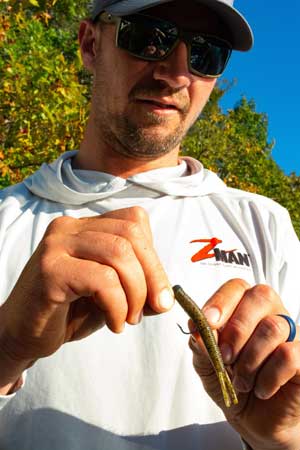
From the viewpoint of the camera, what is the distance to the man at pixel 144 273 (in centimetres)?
177

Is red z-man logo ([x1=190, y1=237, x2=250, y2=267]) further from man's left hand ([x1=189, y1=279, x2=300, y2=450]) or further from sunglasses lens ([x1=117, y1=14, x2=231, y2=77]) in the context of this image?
sunglasses lens ([x1=117, y1=14, x2=231, y2=77])

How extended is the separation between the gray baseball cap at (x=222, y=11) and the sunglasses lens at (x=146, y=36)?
9 cm

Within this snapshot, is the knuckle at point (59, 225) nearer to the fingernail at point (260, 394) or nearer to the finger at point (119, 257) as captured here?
the finger at point (119, 257)

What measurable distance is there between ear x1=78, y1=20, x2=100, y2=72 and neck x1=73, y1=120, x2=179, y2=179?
0.61 meters

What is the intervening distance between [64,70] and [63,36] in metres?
11.8

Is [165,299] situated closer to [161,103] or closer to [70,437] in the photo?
[70,437]

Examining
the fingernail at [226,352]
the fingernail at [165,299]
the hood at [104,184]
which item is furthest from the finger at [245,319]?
the hood at [104,184]

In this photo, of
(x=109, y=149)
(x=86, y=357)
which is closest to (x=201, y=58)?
(x=109, y=149)

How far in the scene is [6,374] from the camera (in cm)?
205

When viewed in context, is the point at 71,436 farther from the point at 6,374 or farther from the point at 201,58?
the point at 201,58

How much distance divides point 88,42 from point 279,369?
8.39 ft

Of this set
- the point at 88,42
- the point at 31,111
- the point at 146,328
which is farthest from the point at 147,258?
the point at 31,111

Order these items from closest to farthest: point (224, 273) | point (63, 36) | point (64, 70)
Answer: point (224, 273)
point (64, 70)
point (63, 36)

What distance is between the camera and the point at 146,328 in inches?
106
